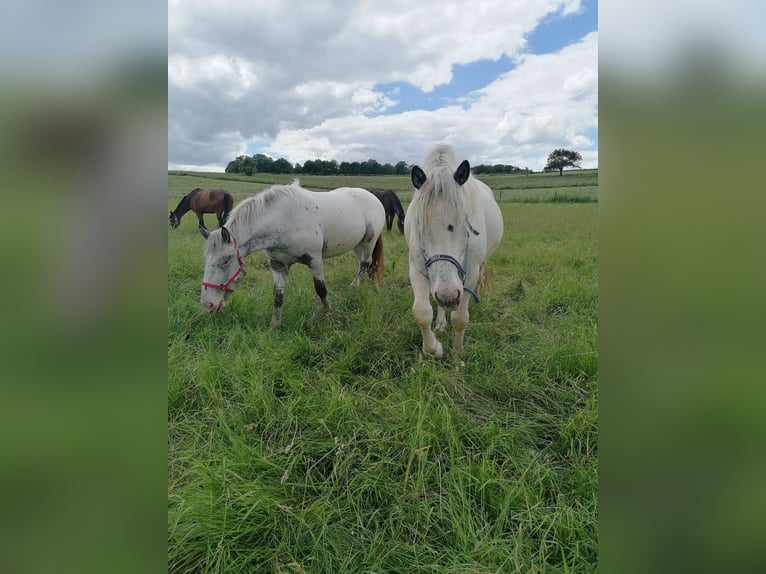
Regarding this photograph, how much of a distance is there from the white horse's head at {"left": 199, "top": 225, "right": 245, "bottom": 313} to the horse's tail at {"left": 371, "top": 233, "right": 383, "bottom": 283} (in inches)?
106

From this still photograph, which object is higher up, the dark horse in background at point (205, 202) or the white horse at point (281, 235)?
the dark horse in background at point (205, 202)

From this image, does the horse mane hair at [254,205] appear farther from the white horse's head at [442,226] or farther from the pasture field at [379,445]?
the white horse's head at [442,226]

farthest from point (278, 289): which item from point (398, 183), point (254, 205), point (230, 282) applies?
point (398, 183)

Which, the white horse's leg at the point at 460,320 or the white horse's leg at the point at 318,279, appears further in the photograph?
the white horse's leg at the point at 318,279

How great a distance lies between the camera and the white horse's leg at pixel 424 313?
10.8ft

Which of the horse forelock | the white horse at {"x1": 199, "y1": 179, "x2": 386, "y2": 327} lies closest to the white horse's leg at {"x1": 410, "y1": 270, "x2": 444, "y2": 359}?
the horse forelock

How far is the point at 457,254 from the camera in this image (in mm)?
2801

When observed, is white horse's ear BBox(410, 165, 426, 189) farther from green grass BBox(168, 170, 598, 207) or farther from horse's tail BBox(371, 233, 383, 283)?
horse's tail BBox(371, 233, 383, 283)

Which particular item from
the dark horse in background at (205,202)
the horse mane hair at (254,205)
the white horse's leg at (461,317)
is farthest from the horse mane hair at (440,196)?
the dark horse in background at (205,202)
